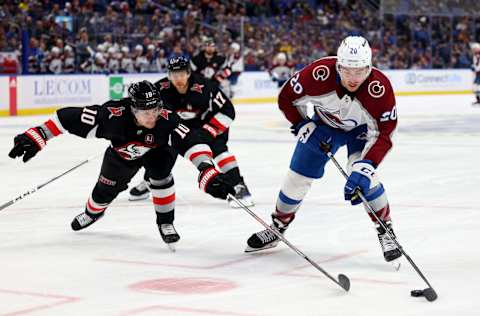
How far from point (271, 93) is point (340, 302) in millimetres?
19851

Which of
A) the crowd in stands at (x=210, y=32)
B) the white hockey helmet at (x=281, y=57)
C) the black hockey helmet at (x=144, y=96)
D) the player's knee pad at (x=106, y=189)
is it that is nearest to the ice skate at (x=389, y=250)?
the black hockey helmet at (x=144, y=96)

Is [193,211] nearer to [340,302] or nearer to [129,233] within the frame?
[129,233]

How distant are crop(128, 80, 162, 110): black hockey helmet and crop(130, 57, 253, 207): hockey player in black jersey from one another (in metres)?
1.73

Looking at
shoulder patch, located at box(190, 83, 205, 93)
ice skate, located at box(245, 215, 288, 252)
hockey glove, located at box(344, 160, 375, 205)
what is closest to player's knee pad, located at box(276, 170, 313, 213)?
ice skate, located at box(245, 215, 288, 252)

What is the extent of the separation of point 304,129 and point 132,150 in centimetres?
103

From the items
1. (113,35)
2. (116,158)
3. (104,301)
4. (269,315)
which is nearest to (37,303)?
(104,301)

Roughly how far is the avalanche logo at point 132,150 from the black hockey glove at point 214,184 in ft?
1.60

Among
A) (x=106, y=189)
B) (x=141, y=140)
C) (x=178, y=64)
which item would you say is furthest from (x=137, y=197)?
(x=141, y=140)

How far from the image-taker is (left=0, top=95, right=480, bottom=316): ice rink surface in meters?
4.35

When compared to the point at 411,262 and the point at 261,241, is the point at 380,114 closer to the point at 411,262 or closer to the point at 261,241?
the point at 411,262

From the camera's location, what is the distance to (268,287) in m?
4.71

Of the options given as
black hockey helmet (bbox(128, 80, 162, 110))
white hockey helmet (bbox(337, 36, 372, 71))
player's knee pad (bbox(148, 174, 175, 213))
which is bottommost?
player's knee pad (bbox(148, 174, 175, 213))

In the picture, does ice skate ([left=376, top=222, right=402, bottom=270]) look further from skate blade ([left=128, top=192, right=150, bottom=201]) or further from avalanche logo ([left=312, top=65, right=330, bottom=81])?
skate blade ([left=128, top=192, right=150, bottom=201])

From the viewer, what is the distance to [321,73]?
5.34 meters
